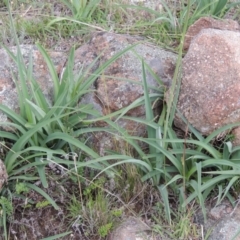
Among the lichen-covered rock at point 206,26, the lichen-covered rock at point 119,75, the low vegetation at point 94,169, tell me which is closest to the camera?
the low vegetation at point 94,169

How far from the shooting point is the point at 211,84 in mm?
2225

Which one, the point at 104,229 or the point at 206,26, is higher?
the point at 206,26

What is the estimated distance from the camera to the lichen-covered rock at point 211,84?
7.22 ft

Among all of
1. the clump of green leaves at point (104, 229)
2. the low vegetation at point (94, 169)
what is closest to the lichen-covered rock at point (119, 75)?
the low vegetation at point (94, 169)

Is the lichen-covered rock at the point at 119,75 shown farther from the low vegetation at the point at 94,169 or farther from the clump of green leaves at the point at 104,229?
the clump of green leaves at the point at 104,229

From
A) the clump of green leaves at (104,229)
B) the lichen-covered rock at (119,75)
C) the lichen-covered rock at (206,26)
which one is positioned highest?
the lichen-covered rock at (206,26)

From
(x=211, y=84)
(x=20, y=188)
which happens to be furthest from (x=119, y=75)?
(x=20, y=188)

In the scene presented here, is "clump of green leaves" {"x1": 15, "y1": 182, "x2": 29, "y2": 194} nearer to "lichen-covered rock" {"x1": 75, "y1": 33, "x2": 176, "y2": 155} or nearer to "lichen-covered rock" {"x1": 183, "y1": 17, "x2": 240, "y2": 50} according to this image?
"lichen-covered rock" {"x1": 75, "y1": 33, "x2": 176, "y2": 155}

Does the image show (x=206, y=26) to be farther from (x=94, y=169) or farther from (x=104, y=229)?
(x=104, y=229)

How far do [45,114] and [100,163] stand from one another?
1.08ft

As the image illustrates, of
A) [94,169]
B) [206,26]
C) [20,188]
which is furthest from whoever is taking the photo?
[206,26]


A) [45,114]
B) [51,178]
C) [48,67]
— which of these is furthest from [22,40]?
[51,178]

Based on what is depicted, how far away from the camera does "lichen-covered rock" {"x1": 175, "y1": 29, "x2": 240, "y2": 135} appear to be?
86.7 inches

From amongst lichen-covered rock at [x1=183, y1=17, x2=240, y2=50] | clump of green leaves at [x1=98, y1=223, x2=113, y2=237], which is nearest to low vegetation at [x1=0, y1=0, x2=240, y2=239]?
clump of green leaves at [x1=98, y1=223, x2=113, y2=237]
